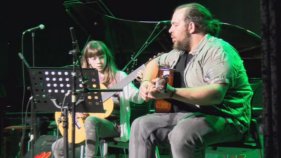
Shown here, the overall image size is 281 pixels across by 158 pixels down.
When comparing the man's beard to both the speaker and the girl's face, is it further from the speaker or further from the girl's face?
the speaker

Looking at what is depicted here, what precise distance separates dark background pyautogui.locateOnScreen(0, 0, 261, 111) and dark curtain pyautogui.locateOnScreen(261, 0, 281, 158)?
3.95m

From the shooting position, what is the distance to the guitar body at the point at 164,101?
2619 mm

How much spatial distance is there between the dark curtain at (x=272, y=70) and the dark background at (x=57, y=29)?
3.95 m

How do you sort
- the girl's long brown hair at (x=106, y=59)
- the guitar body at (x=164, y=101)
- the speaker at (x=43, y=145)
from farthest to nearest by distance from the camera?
the speaker at (x=43, y=145)
the girl's long brown hair at (x=106, y=59)
the guitar body at (x=164, y=101)

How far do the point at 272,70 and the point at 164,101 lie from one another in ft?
4.46

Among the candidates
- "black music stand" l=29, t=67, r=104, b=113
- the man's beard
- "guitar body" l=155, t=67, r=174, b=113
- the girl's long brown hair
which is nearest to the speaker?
the girl's long brown hair

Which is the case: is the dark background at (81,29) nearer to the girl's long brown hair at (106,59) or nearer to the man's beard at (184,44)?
the girl's long brown hair at (106,59)

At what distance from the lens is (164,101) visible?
2.69m

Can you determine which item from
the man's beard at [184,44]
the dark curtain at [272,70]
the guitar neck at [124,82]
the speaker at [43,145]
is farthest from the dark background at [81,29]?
the dark curtain at [272,70]

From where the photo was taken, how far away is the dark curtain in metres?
1.37

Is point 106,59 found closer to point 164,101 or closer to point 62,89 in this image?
point 62,89

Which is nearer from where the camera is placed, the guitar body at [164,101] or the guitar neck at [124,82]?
the guitar body at [164,101]

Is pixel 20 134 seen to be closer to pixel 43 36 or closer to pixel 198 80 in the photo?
pixel 43 36

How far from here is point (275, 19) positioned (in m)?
1.37
